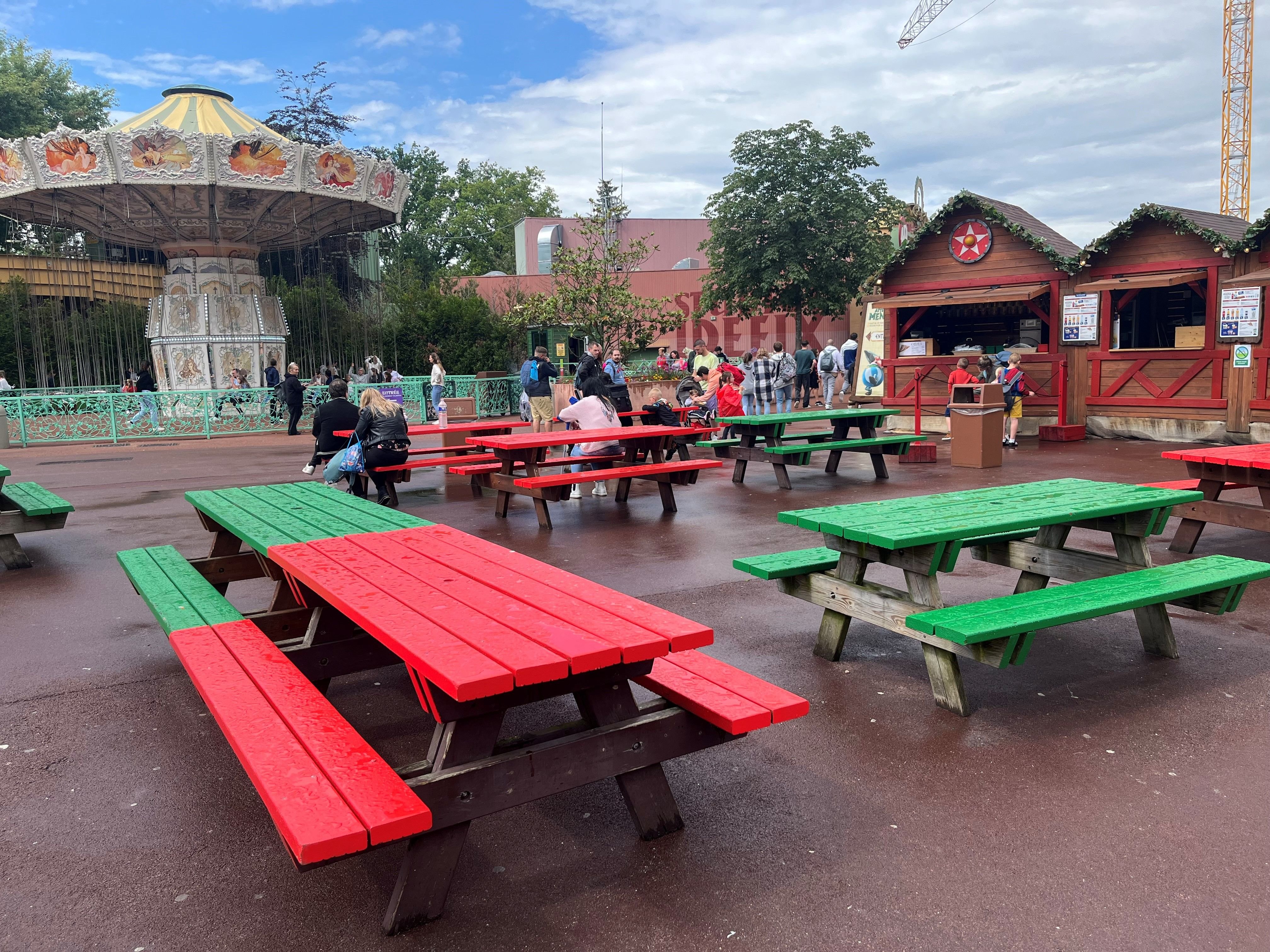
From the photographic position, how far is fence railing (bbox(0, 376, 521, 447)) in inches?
789

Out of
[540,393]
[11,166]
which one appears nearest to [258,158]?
[11,166]

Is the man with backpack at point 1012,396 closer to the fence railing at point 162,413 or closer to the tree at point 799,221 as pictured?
the fence railing at point 162,413

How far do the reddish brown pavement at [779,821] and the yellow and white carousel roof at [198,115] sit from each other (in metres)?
19.3

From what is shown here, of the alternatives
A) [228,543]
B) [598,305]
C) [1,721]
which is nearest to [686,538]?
[228,543]

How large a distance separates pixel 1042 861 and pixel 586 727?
4.77 ft

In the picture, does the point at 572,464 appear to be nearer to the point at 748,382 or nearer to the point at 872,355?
the point at 748,382

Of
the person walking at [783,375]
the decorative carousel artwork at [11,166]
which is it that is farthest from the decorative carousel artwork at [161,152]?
the person walking at [783,375]

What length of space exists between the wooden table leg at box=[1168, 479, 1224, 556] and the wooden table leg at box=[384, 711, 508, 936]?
610cm

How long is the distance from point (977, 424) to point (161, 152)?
1660cm

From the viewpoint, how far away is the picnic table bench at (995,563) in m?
3.95

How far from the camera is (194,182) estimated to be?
1916cm

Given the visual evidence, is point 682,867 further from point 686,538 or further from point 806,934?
point 686,538

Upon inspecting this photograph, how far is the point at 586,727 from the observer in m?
2.98

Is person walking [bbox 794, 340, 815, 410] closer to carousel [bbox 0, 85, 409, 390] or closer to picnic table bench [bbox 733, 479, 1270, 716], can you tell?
carousel [bbox 0, 85, 409, 390]
